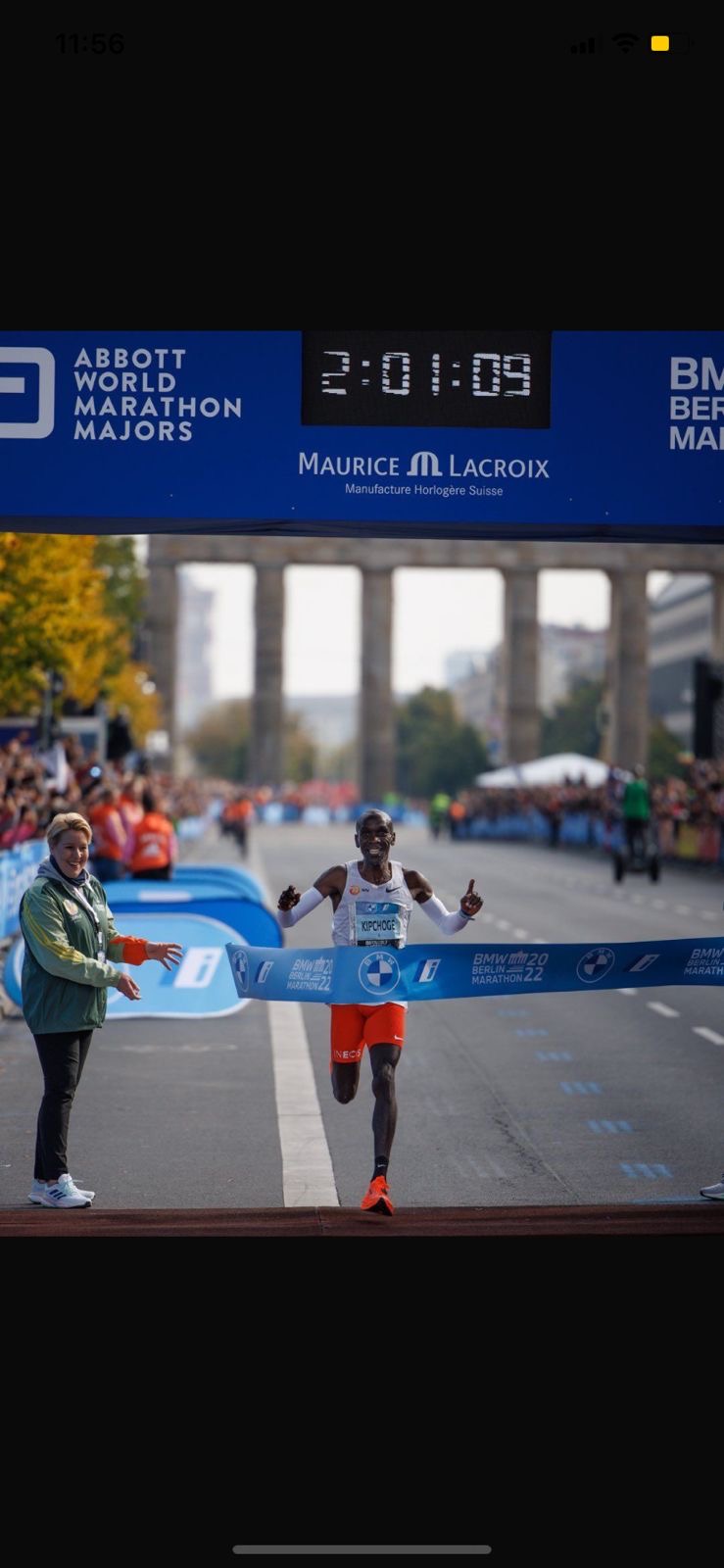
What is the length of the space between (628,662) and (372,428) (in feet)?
341

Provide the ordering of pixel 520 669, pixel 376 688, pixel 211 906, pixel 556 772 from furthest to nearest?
pixel 376 688 < pixel 520 669 < pixel 556 772 < pixel 211 906

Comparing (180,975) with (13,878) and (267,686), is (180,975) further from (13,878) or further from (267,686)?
(267,686)

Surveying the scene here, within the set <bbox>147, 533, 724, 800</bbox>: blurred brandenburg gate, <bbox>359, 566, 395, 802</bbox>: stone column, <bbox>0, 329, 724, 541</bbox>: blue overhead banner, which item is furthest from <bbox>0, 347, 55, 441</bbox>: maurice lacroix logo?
<bbox>359, 566, 395, 802</bbox>: stone column

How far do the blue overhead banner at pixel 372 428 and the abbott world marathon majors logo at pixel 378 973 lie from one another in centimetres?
288

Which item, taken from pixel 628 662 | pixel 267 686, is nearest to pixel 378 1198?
pixel 628 662

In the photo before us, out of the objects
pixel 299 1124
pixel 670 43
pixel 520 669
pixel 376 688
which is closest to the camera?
pixel 670 43

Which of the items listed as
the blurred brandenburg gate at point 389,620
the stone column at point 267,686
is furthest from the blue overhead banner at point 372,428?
the stone column at point 267,686

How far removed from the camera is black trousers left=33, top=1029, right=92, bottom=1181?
11.0 metres

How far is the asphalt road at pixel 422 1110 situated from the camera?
1180 cm

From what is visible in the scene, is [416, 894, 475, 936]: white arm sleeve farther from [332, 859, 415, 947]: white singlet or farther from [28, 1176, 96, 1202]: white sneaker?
[28, 1176, 96, 1202]: white sneaker

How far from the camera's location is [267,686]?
129 m

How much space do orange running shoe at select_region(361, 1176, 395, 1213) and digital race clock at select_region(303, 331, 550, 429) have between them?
437cm

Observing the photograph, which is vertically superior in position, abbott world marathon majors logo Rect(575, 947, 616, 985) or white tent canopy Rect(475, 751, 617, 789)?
abbott world marathon majors logo Rect(575, 947, 616, 985)

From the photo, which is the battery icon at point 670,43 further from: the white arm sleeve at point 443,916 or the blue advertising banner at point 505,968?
the blue advertising banner at point 505,968
